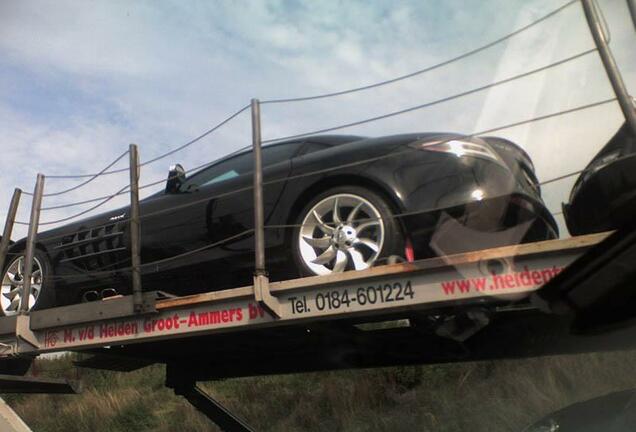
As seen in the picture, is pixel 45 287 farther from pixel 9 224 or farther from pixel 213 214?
pixel 213 214

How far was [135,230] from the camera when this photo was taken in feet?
14.6

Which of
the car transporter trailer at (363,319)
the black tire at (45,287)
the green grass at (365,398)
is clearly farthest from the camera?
the green grass at (365,398)

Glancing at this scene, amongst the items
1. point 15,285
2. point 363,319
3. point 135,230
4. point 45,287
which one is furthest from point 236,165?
point 15,285

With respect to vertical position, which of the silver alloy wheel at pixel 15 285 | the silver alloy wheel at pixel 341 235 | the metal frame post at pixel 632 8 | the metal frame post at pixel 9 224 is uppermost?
the metal frame post at pixel 9 224

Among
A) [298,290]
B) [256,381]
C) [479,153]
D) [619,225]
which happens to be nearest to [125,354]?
[298,290]

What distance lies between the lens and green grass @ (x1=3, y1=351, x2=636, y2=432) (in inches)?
228

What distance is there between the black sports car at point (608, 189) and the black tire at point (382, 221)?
0.97m

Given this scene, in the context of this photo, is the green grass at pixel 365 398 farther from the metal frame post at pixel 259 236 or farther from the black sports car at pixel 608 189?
the metal frame post at pixel 259 236

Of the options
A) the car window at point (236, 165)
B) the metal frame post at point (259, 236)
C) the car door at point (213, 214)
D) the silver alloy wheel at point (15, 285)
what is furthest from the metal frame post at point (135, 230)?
the silver alloy wheel at point (15, 285)

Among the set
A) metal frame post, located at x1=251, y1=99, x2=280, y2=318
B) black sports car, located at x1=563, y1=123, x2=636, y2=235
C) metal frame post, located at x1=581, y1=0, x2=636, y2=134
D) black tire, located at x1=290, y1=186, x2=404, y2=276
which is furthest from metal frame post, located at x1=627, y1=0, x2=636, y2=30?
metal frame post, located at x1=251, y1=99, x2=280, y2=318

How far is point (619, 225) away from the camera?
8.80 feet

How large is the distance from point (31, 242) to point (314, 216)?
2.36m

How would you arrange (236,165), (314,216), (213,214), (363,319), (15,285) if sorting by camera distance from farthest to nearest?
(15,285), (236,165), (213,214), (363,319), (314,216)

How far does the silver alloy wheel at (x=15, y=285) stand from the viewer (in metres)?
5.50
